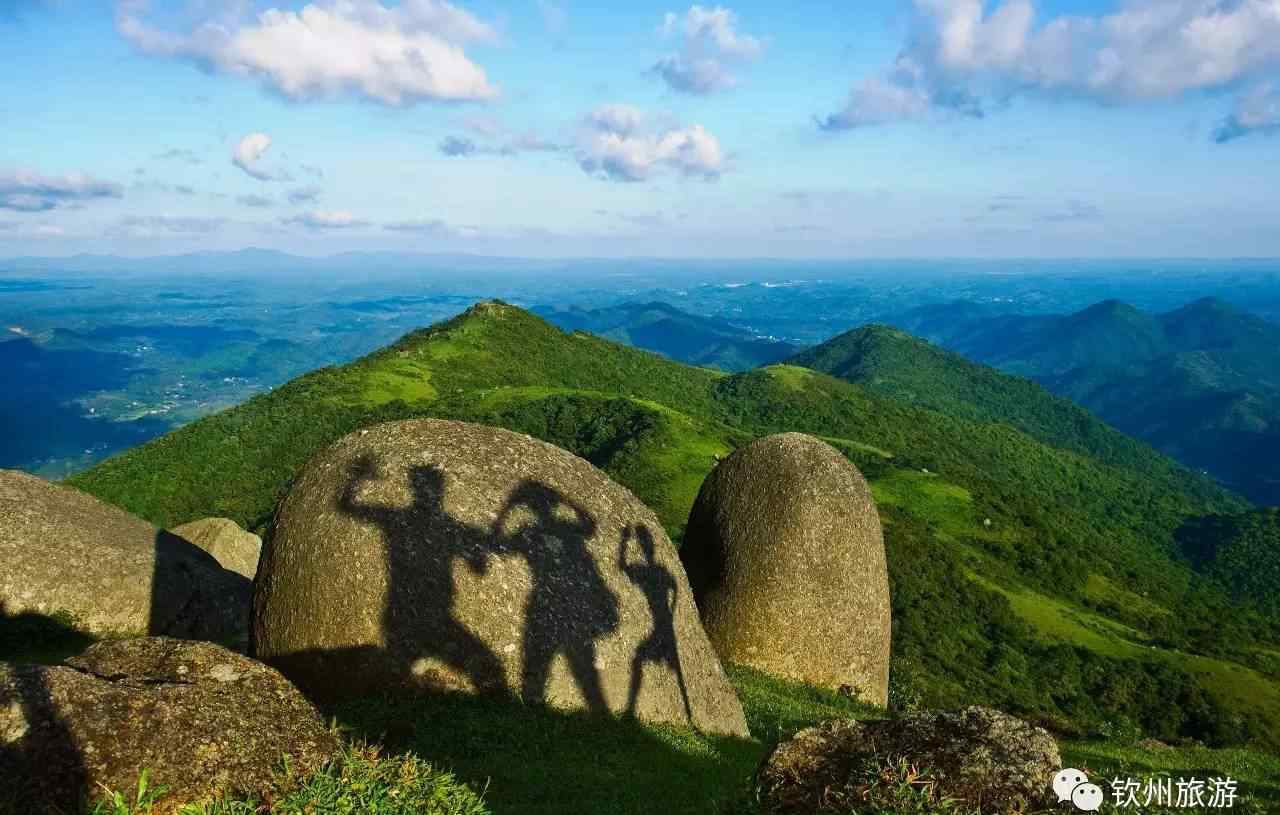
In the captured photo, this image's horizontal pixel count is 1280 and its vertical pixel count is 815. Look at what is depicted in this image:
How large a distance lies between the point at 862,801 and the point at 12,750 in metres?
8.08

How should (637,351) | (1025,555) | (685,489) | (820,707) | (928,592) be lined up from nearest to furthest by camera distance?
(820,707), (928,592), (685,489), (1025,555), (637,351)

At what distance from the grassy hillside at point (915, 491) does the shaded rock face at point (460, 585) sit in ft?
47.6

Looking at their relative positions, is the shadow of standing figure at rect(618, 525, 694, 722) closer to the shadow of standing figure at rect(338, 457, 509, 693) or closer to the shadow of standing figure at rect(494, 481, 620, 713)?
the shadow of standing figure at rect(494, 481, 620, 713)

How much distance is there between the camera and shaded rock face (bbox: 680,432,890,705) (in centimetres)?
2031

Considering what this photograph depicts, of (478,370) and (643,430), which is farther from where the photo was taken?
(478,370)

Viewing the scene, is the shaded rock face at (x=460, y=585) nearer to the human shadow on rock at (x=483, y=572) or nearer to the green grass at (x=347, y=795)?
the human shadow on rock at (x=483, y=572)

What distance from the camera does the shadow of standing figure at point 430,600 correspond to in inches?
474

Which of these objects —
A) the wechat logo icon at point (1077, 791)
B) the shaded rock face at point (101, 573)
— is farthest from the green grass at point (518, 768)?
the shaded rock face at point (101, 573)

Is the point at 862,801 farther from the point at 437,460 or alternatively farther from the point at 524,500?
the point at 437,460

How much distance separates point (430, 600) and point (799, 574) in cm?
1104

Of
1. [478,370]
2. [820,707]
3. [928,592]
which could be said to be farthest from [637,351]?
[820,707]

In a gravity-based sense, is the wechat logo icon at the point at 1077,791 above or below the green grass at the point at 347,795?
above

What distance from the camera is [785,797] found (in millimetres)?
7453

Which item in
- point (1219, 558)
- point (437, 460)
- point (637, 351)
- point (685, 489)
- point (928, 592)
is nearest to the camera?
point (437, 460)
